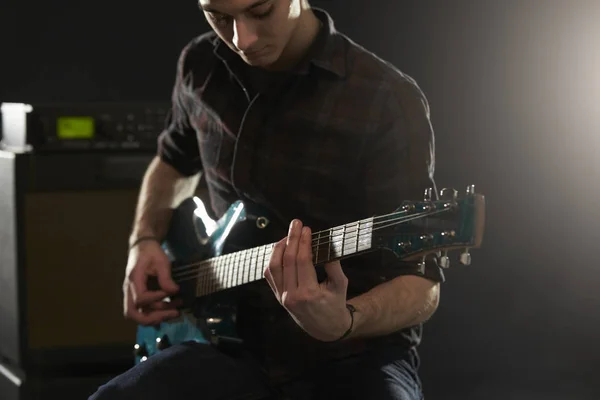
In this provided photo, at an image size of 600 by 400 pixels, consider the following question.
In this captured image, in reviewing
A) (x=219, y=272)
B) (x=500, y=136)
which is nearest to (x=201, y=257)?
(x=219, y=272)

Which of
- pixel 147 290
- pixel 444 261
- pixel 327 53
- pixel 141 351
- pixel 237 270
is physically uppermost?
pixel 327 53

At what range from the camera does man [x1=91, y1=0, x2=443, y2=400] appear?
4.22ft

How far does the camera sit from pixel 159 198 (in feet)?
5.38

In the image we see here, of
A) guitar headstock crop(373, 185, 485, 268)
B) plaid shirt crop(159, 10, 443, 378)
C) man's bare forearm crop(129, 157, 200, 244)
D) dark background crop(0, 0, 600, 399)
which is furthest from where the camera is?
dark background crop(0, 0, 600, 399)

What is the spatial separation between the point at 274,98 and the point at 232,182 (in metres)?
0.14

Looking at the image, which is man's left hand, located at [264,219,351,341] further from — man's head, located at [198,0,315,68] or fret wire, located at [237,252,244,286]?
man's head, located at [198,0,315,68]

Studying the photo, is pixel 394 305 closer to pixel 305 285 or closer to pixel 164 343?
pixel 305 285

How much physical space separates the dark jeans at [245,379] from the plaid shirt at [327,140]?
4 centimetres

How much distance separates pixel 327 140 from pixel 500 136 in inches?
35.2

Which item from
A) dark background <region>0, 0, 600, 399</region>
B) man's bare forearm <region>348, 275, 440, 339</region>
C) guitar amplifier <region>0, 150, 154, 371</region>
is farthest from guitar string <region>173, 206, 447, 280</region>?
dark background <region>0, 0, 600, 399</region>

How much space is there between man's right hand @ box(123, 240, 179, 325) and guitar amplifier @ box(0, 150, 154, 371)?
Answer: 43 cm

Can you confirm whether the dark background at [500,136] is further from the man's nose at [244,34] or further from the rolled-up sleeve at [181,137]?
the man's nose at [244,34]

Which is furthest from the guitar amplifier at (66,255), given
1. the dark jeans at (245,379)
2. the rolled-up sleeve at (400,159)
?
the rolled-up sleeve at (400,159)

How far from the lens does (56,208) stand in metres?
1.93
